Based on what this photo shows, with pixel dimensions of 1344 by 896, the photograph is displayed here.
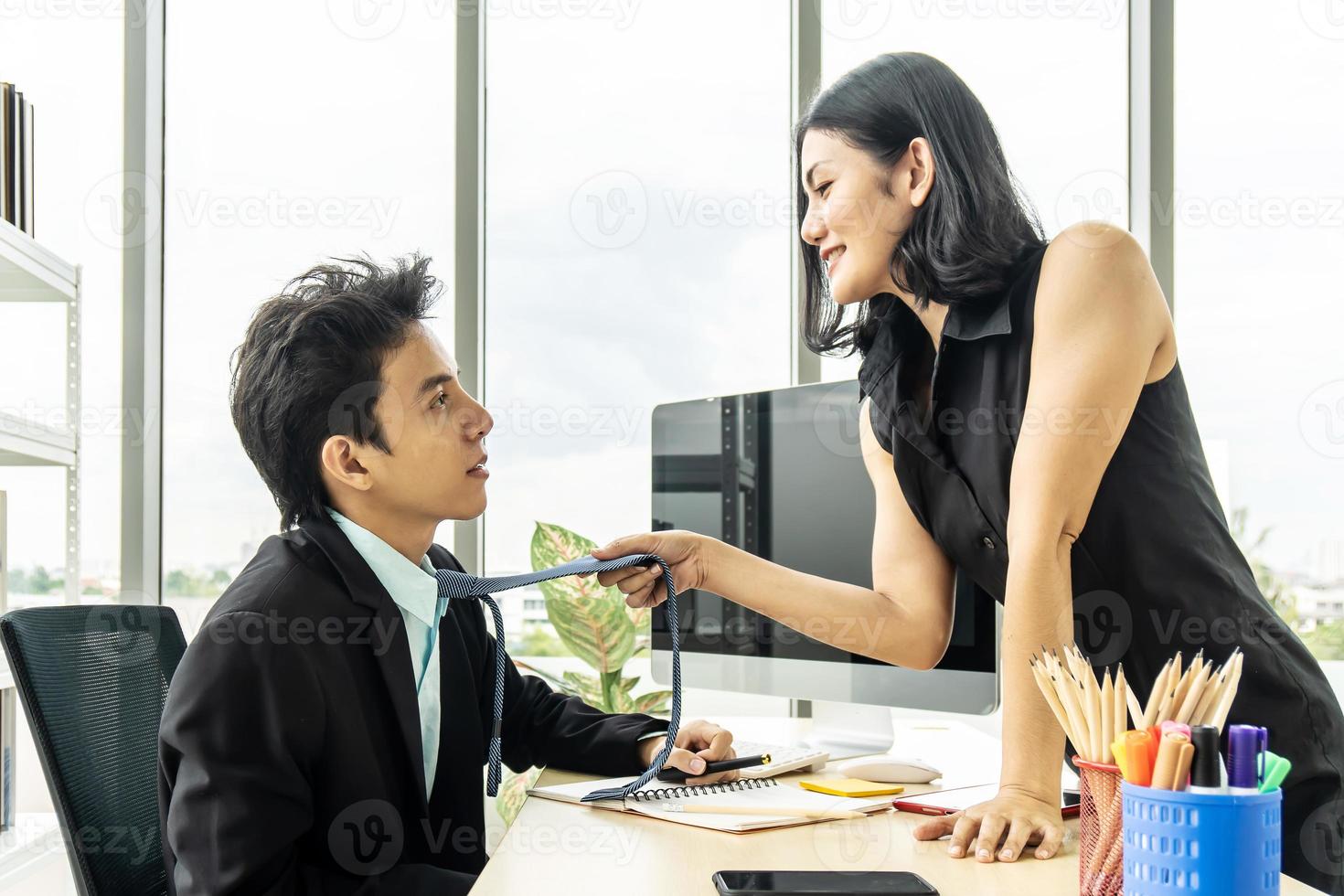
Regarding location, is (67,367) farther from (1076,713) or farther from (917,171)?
(1076,713)

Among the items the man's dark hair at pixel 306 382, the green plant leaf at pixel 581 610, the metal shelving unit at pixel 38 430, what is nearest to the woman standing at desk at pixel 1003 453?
the man's dark hair at pixel 306 382

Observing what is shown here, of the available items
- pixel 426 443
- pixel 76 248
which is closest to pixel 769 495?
pixel 426 443

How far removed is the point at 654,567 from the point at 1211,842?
874 mm

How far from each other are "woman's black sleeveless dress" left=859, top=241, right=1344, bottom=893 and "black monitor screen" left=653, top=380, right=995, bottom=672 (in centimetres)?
37

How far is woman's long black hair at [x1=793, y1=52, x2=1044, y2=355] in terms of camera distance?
127 centimetres

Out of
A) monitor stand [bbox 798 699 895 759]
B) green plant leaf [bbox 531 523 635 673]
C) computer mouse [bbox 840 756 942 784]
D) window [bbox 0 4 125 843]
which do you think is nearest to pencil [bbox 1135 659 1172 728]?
computer mouse [bbox 840 756 942 784]

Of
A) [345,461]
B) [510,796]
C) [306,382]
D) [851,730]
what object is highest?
[306,382]

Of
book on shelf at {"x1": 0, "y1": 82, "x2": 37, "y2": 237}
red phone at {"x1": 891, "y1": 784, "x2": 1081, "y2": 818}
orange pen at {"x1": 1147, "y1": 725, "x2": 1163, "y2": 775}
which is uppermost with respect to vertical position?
book on shelf at {"x1": 0, "y1": 82, "x2": 37, "y2": 237}

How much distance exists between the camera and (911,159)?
4.42 ft

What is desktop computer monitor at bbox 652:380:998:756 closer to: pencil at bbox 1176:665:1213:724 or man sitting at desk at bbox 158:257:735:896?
man sitting at desk at bbox 158:257:735:896

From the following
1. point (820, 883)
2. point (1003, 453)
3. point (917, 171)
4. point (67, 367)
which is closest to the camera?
point (820, 883)

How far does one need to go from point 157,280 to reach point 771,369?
1.69 meters

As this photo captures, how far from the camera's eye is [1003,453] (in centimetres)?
123

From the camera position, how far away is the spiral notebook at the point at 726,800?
110 cm
